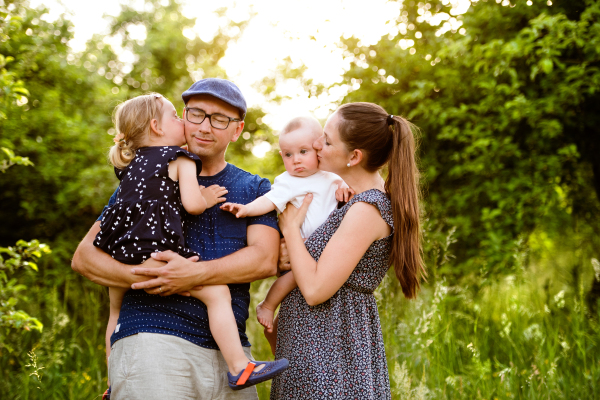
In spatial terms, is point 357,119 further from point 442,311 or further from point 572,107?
point 572,107

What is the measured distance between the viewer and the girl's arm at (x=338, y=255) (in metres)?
1.91

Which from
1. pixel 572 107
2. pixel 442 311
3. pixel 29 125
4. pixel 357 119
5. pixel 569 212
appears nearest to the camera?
pixel 357 119

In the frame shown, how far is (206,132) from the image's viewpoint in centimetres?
226

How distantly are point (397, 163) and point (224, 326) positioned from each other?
1.01 metres

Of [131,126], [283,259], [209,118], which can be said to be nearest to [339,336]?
[283,259]

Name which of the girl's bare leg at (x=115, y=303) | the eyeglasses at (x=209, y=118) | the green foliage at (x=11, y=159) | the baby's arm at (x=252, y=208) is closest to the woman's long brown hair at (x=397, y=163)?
the baby's arm at (x=252, y=208)

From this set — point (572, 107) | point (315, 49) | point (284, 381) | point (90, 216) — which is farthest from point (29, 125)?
point (572, 107)

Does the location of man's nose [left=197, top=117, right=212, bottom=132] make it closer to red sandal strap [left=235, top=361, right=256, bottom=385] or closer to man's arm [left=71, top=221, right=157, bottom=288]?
man's arm [left=71, top=221, right=157, bottom=288]

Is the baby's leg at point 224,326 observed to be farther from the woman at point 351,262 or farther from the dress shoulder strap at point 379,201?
the dress shoulder strap at point 379,201

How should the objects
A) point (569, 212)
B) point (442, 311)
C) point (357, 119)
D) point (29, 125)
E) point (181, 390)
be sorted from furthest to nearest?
point (29, 125)
point (569, 212)
point (442, 311)
point (357, 119)
point (181, 390)

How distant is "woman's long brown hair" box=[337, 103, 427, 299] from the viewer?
2.01m

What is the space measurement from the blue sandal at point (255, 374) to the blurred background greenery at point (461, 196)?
84cm

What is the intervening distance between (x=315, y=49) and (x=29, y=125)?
3.50 metres

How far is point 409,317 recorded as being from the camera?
3303 mm
